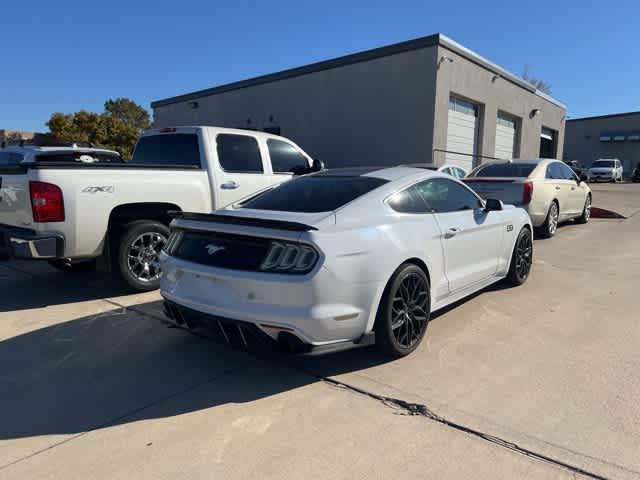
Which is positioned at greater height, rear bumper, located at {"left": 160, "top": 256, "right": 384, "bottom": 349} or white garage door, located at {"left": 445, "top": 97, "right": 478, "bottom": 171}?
white garage door, located at {"left": 445, "top": 97, "right": 478, "bottom": 171}

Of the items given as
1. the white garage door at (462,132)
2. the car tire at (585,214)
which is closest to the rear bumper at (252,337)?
the car tire at (585,214)

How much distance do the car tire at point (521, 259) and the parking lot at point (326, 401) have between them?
0.71m

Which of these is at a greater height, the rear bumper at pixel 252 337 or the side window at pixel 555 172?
the side window at pixel 555 172

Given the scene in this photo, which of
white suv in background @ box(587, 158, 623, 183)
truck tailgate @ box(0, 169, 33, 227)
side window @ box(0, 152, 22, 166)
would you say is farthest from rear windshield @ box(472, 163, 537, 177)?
white suv in background @ box(587, 158, 623, 183)

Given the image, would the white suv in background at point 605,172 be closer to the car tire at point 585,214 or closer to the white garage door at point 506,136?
the white garage door at point 506,136

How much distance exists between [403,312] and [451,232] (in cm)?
99

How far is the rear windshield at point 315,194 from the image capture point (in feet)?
12.3

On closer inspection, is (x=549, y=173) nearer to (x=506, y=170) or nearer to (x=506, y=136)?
(x=506, y=170)

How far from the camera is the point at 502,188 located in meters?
8.45

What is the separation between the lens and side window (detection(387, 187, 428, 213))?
3.82 meters

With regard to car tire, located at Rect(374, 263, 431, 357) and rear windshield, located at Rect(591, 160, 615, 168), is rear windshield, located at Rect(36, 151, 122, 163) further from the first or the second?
rear windshield, located at Rect(591, 160, 615, 168)

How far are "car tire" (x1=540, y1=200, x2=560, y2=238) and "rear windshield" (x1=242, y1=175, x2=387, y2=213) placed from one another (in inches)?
245

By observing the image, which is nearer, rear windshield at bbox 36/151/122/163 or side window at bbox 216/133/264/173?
side window at bbox 216/133/264/173

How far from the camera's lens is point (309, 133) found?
18047 mm
